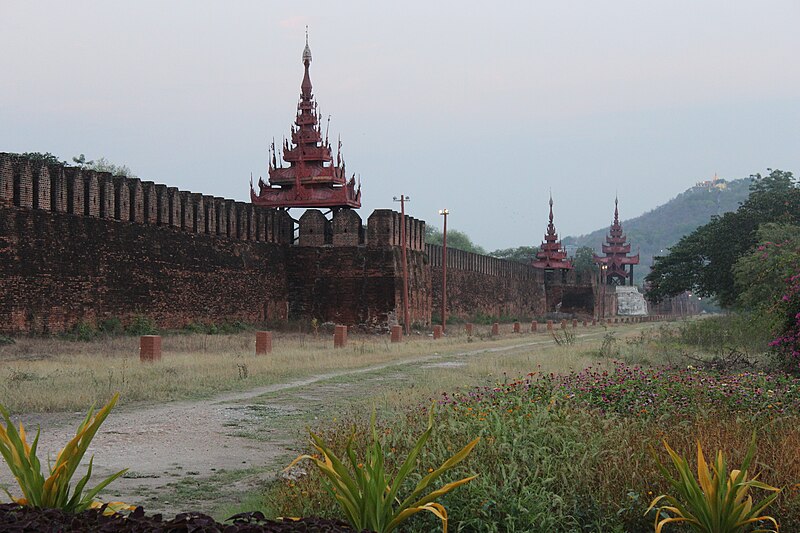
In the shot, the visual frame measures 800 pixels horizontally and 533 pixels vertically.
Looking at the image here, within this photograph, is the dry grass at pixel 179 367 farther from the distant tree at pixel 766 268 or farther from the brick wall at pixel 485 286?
the brick wall at pixel 485 286

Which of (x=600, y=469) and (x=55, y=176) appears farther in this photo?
(x=55, y=176)

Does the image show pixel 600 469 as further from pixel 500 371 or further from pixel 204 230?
pixel 204 230

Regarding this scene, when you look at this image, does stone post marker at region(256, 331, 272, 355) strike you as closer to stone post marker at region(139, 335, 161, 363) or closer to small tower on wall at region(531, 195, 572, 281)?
stone post marker at region(139, 335, 161, 363)

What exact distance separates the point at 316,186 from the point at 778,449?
2912cm

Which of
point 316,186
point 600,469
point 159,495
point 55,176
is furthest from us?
point 316,186

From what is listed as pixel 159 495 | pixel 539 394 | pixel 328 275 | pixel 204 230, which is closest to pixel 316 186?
pixel 328 275

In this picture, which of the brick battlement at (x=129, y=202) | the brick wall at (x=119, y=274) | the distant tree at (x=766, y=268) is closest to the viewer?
the distant tree at (x=766, y=268)

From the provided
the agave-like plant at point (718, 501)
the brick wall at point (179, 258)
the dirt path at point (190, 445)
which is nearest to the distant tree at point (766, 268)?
the dirt path at point (190, 445)

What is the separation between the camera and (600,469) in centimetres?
520

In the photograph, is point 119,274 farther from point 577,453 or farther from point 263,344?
point 577,453

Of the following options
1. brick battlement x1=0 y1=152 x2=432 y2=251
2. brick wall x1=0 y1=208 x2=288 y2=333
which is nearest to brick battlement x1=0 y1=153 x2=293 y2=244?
brick battlement x1=0 y1=152 x2=432 y2=251

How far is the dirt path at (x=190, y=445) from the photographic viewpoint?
574 cm

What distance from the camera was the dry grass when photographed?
433 inches

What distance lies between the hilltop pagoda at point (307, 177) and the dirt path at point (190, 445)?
70.7 ft
